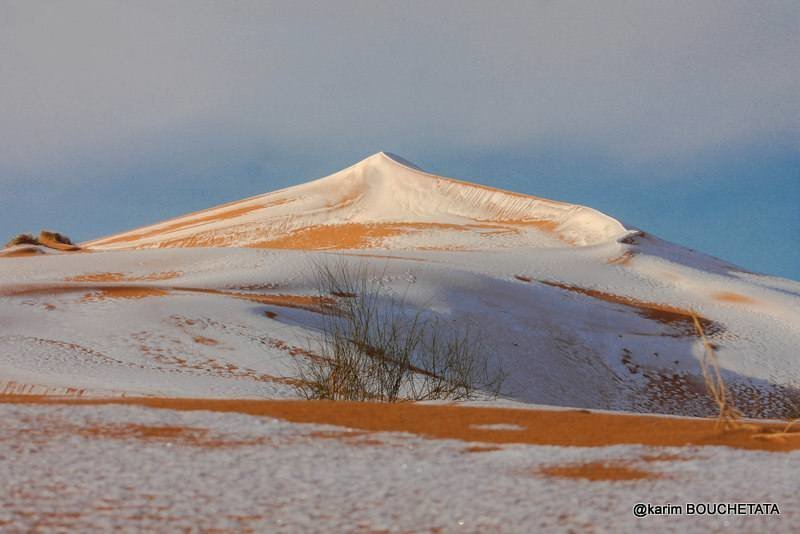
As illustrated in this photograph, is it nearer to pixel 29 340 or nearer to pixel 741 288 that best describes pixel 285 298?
pixel 29 340

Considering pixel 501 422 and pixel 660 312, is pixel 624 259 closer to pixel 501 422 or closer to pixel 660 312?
pixel 660 312

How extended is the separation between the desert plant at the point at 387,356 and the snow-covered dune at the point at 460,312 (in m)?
0.59

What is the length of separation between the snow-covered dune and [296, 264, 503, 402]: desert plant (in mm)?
589

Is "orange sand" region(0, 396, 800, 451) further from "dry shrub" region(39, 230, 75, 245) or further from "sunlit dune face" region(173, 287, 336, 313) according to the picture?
"dry shrub" region(39, 230, 75, 245)

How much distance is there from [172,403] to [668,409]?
15.3 metres

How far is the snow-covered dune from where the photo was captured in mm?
13508

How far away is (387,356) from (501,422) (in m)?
9.46

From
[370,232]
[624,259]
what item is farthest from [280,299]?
[370,232]

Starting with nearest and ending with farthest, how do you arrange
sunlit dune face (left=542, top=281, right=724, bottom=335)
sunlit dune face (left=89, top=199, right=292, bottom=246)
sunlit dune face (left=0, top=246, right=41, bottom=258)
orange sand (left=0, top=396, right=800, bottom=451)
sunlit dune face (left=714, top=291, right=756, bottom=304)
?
orange sand (left=0, top=396, right=800, bottom=451), sunlit dune face (left=542, top=281, right=724, bottom=335), sunlit dune face (left=714, top=291, right=756, bottom=304), sunlit dune face (left=0, top=246, right=41, bottom=258), sunlit dune face (left=89, top=199, right=292, bottom=246)

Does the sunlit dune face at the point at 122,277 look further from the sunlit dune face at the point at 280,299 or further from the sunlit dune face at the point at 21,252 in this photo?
the sunlit dune face at the point at 21,252

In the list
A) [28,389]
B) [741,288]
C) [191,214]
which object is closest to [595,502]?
[28,389]

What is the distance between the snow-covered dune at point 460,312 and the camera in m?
13.5

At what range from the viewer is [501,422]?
201 inches

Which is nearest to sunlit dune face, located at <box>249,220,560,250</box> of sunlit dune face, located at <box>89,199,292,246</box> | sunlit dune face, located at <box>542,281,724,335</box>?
sunlit dune face, located at <box>89,199,292,246</box>
